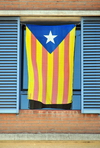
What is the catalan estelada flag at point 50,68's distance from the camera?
8492 millimetres

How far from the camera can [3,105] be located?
8.34 metres

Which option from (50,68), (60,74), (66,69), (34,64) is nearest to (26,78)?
(34,64)

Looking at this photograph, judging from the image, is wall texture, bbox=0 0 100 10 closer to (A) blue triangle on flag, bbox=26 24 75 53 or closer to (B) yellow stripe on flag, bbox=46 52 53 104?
(A) blue triangle on flag, bbox=26 24 75 53

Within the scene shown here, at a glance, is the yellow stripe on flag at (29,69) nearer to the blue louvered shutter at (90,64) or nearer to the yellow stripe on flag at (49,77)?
the yellow stripe on flag at (49,77)

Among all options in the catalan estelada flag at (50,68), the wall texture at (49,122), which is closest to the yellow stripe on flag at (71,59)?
the catalan estelada flag at (50,68)

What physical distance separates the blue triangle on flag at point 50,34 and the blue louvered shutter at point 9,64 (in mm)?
543

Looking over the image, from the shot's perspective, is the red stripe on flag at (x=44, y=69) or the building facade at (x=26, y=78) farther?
the red stripe on flag at (x=44, y=69)

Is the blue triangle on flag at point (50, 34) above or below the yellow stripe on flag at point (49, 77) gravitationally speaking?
above

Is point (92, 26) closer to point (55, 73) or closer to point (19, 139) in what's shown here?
point (55, 73)

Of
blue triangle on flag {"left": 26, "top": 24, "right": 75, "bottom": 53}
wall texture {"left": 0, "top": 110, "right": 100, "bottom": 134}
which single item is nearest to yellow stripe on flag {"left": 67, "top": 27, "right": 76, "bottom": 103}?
blue triangle on flag {"left": 26, "top": 24, "right": 75, "bottom": 53}

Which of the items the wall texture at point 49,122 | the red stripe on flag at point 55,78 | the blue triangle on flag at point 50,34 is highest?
the blue triangle on flag at point 50,34

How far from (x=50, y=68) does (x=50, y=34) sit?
103cm

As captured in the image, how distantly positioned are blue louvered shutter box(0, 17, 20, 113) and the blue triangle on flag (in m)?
0.54

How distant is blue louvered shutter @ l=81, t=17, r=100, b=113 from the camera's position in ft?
27.5
